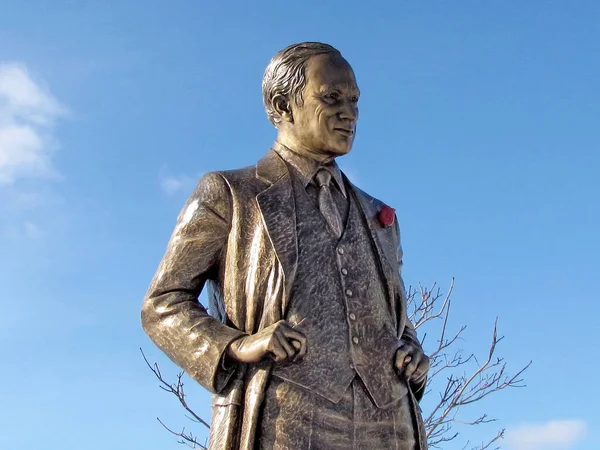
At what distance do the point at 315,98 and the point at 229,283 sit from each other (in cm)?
92

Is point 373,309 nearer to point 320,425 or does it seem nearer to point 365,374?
point 365,374

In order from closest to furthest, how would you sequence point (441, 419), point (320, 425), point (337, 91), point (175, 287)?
1. point (320, 425)
2. point (175, 287)
3. point (337, 91)
4. point (441, 419)

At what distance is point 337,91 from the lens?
12.8 ft

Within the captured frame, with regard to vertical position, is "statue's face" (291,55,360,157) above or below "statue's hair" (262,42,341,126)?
below

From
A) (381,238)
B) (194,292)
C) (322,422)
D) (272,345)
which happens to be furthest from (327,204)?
(322,422)

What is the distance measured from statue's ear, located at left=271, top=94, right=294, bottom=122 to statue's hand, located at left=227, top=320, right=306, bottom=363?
106 centimetres

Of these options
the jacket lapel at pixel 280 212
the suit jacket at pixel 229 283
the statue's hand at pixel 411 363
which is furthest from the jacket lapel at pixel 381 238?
the jacket lapel at pixel 280 212

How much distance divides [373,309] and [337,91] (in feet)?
3.24

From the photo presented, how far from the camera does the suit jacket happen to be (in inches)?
134

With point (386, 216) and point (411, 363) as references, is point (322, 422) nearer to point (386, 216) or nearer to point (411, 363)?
point (411, 363)

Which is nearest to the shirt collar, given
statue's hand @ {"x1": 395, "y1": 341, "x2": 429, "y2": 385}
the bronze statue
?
the bronze statue

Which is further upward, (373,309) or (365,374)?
(373,309)

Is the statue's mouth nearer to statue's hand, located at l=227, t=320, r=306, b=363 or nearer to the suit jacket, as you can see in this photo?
the suit jacket

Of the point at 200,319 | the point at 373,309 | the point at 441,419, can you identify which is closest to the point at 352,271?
the point at 373,309
